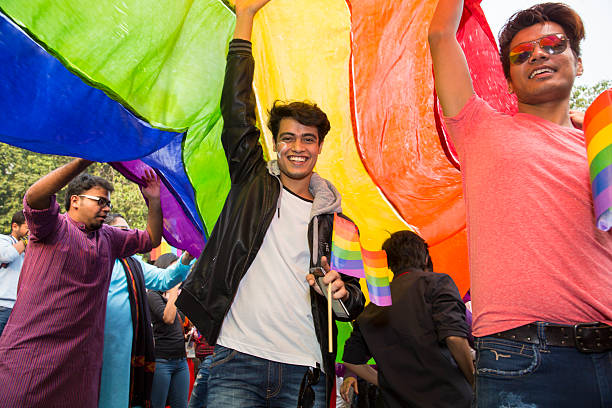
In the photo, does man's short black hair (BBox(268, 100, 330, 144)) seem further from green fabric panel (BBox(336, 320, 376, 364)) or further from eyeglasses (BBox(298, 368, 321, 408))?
green fabric panel (BBox(336, 320, 376, 364))

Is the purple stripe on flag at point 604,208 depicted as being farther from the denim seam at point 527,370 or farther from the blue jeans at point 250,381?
the blue jeans at point 250,381

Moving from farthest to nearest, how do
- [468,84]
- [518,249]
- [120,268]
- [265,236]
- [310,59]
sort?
[120,268] → [310,59] → [265,236] → [468,84] → [518,249]

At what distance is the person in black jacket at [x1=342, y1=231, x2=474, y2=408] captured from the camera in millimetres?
3121

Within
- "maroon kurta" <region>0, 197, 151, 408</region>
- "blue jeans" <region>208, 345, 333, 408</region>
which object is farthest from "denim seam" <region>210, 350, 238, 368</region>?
"maroon kurta" <region>0, 197, 151, 408</region>

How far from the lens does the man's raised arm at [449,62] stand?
196 centimetres

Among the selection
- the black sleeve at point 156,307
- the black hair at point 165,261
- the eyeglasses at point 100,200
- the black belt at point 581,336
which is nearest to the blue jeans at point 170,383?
the black sleeve at point 156,307

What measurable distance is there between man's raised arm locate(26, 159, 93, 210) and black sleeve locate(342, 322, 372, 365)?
6.88 feet

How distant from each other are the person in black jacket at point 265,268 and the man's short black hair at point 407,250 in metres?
0.93

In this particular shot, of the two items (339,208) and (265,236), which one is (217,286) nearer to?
(265,236)

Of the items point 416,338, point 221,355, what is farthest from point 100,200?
point 416,338

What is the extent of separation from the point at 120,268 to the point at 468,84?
3.65 meters

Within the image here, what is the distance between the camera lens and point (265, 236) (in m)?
2.50

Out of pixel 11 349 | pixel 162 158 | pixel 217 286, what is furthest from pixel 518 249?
pixel 11 349

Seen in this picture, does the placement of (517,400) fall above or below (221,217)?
below
